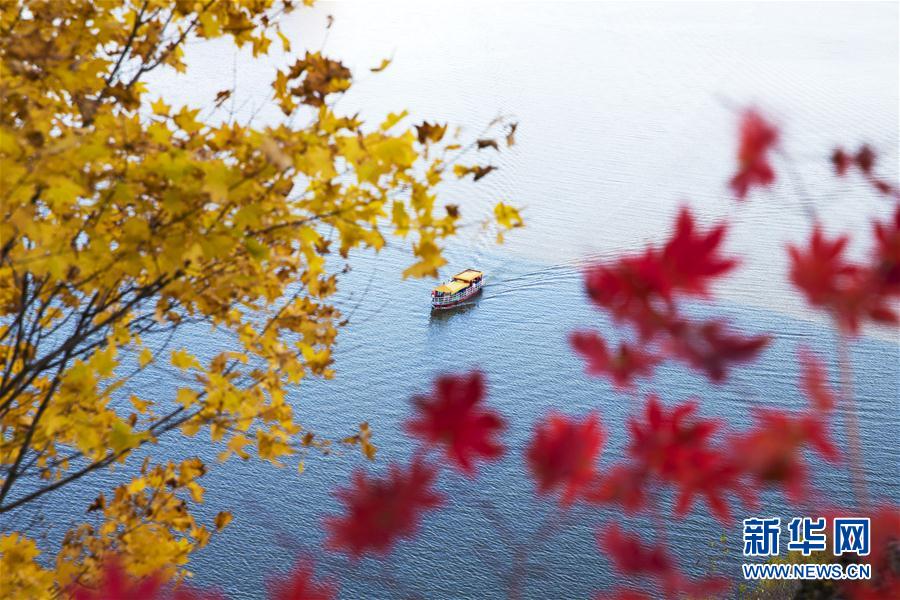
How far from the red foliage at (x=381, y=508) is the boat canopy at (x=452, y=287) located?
79.0ft

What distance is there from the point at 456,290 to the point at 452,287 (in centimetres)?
32

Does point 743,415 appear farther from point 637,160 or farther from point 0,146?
point 0,146

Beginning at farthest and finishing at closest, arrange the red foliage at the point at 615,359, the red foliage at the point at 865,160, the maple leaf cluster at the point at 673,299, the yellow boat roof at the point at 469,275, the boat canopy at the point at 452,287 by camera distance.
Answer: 1. the yellow boat roof at the point at 469,275
2. the boat canopy at the point at 452,287
3. the red foliage at the point at 865,160
4. the red foliage at the point at 615,359
5. the maple leaf cluster at the point at 673,299

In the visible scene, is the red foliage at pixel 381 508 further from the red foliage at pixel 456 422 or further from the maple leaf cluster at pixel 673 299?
the maple leaf cluster at pixel 673 299

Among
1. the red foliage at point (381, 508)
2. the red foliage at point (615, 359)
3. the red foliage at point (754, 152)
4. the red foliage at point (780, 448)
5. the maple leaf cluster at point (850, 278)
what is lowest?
the red foliage at point (381, 508)

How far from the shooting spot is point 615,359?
2105 mm

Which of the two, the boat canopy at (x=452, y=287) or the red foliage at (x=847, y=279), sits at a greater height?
the boat canopy at (x=452, y=287)

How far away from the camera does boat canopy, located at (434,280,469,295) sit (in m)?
25.9

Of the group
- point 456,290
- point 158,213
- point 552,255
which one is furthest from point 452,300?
point 158,213

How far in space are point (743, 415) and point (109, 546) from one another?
20454mm

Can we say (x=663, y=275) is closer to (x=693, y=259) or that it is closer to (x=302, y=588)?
(x=693, y=259)

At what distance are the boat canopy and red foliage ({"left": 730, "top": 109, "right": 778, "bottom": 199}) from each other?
76.1 feet

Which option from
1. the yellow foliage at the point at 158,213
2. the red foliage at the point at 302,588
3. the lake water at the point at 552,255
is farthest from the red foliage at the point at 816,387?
the lake water at the point at 552,255

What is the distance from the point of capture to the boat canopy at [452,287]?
25906mm
